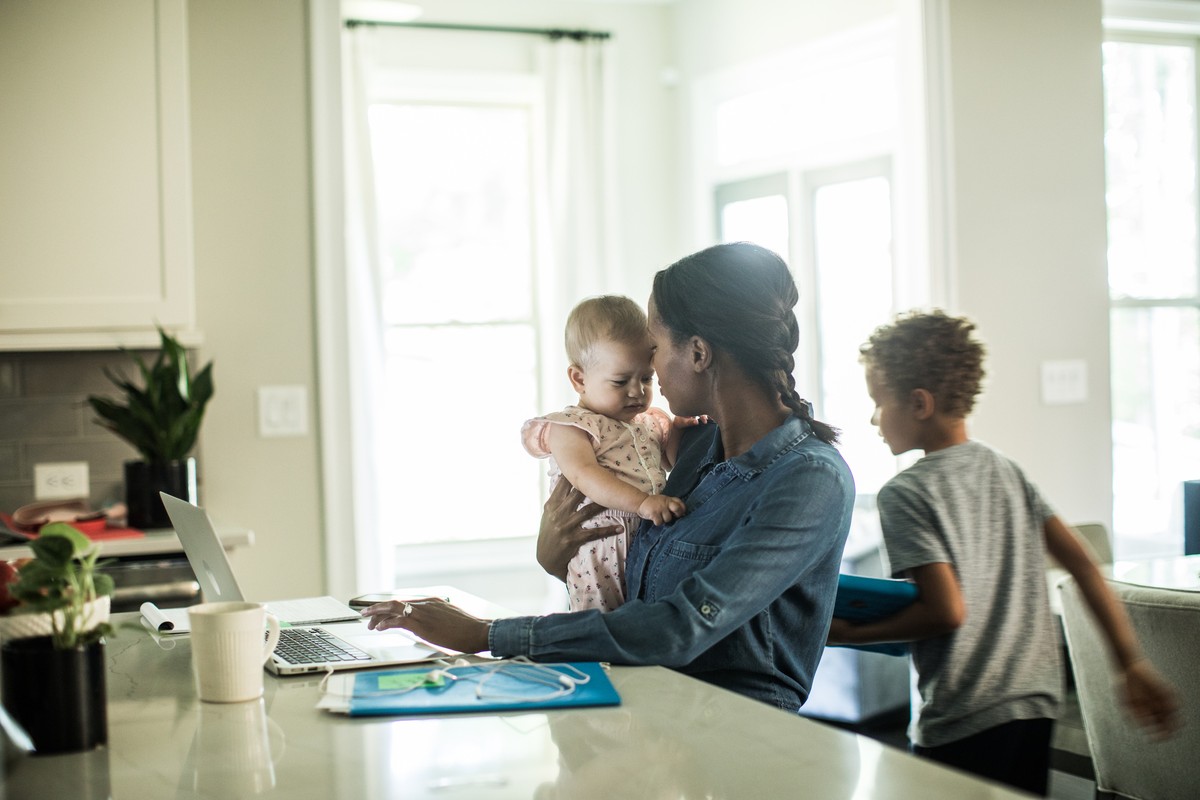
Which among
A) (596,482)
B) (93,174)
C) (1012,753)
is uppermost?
(93,174)

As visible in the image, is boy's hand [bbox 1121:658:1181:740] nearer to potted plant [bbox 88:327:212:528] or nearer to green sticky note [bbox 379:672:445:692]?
green sticky note [bbox 379:672:445:692]

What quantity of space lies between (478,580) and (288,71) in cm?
245

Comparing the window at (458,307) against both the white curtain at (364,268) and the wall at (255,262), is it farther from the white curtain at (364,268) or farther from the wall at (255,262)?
the wall at (255,262)

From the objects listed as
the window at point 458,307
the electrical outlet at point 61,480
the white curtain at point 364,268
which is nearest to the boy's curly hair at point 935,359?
the electrical outlet at point 61,480

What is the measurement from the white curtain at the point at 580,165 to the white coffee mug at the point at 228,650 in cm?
358

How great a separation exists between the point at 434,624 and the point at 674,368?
1.72ft

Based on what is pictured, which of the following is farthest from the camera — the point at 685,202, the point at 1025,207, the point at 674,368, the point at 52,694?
the point at 685,202

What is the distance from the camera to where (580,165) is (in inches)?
197

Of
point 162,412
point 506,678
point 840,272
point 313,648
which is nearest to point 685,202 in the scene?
point 840,272

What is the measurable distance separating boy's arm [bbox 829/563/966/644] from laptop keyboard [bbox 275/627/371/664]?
2.47ft

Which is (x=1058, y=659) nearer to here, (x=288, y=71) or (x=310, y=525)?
(x=310, y=525)

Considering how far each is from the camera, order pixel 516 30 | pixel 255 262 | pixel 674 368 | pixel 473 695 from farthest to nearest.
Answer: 1. pixel 516 30
2. pixel 255 262
3. pixel 674 368
4. pixel 473 695

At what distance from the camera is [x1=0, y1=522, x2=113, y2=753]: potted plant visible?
1237mm

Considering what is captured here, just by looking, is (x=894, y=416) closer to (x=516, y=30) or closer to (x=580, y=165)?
(x=580, y=165)
